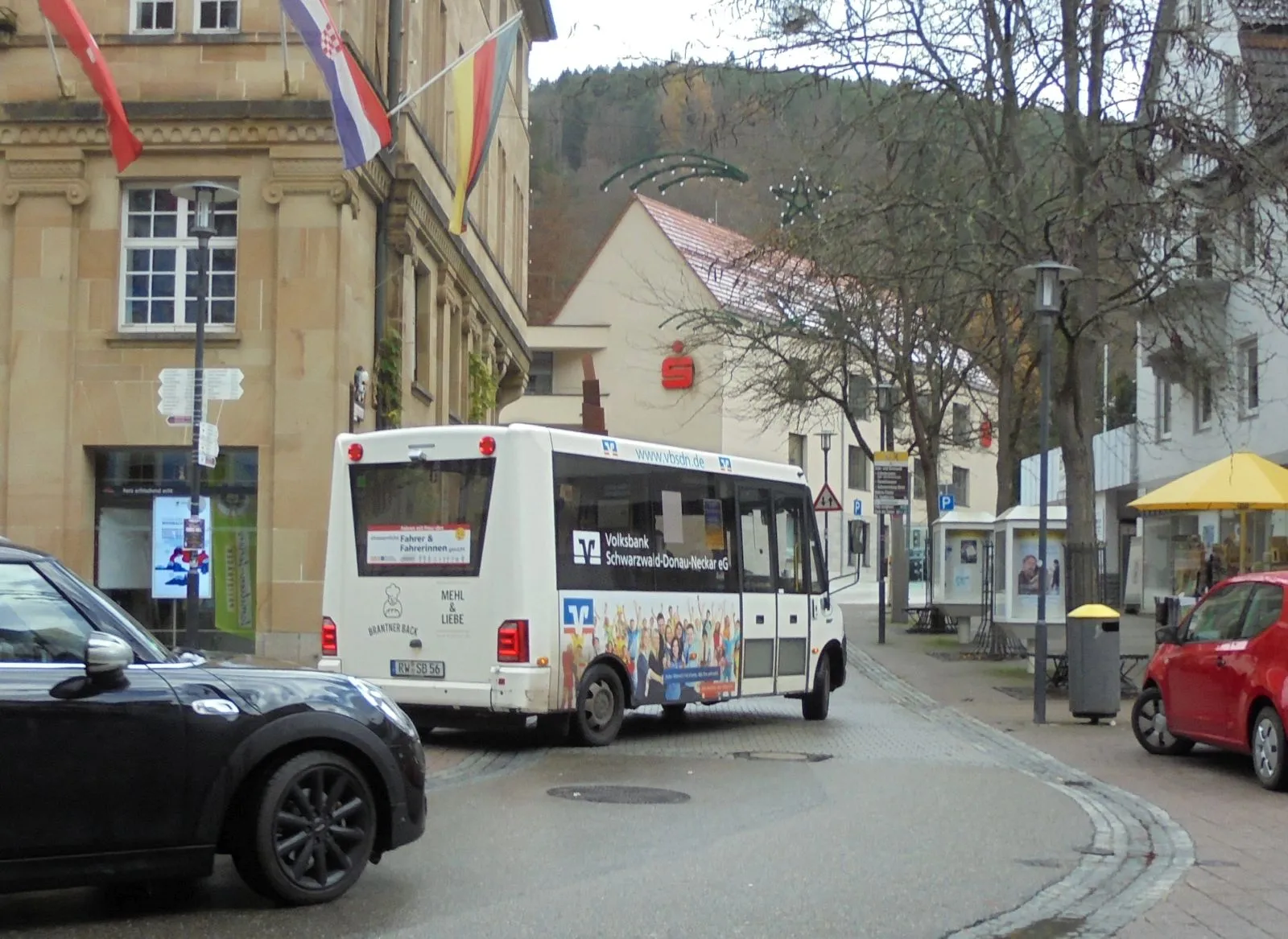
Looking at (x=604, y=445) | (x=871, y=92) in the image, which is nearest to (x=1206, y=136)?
(x=871, y=92)

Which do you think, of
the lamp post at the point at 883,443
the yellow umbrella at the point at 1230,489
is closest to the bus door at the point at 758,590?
the yellow umbrella at the point at 1230,489

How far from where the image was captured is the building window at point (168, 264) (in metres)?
23.0

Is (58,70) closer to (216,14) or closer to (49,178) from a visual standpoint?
(49,178)

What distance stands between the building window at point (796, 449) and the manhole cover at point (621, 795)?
53.9 meters

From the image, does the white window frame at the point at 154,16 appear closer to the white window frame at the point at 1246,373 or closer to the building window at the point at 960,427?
the white window frame at the point at 1246,373

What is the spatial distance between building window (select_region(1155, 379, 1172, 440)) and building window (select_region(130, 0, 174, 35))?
999 inches

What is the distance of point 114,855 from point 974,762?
9.12m

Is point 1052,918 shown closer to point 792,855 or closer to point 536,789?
point 792,855

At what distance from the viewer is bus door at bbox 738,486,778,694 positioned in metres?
17.3

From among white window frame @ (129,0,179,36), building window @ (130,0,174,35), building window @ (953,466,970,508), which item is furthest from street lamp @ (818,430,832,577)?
building window @ (953,466,970,508)

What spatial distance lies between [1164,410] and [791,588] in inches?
1005

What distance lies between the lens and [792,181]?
93.3ft

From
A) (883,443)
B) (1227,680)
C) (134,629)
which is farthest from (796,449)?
(134,629)

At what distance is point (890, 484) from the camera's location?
34.0 m
